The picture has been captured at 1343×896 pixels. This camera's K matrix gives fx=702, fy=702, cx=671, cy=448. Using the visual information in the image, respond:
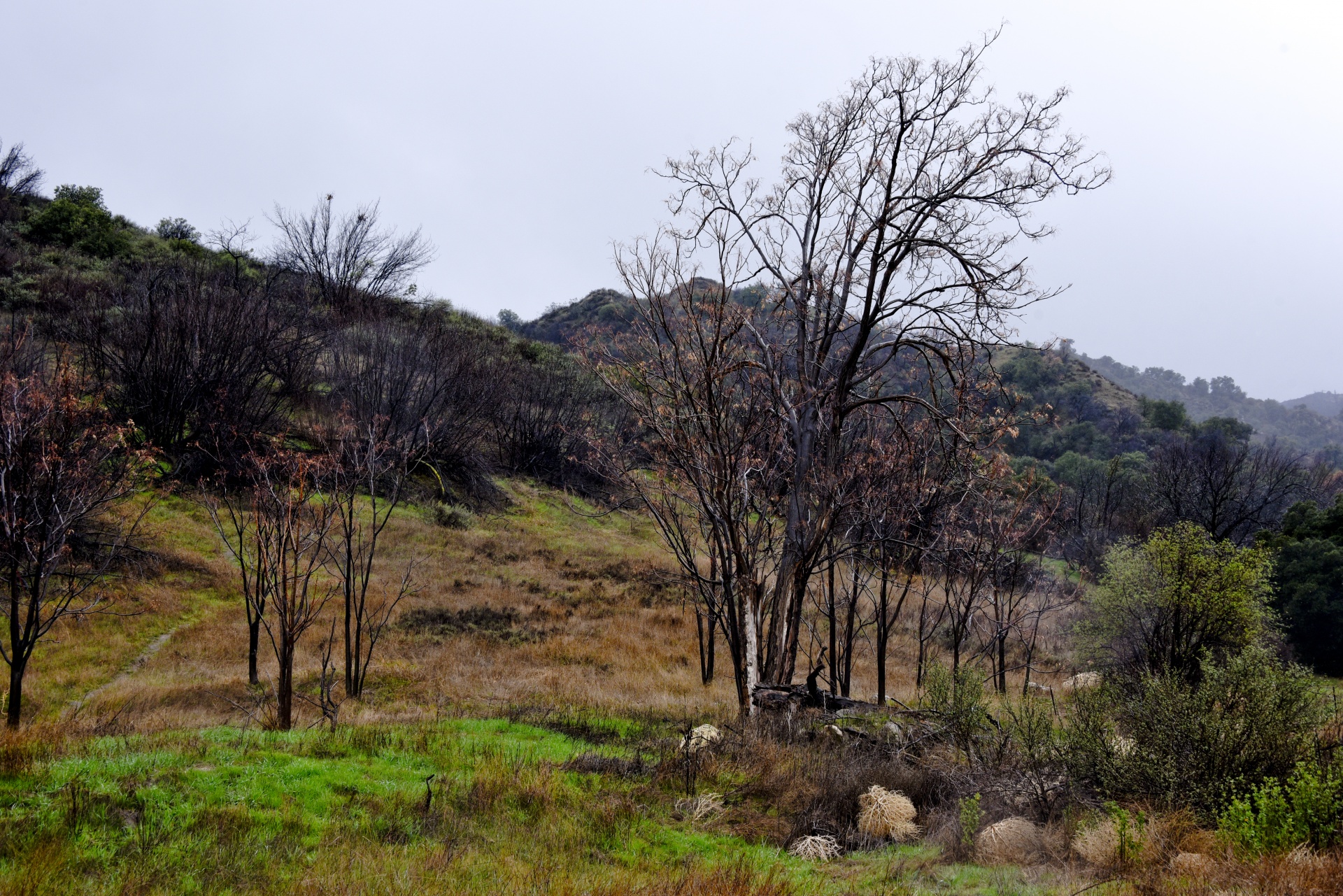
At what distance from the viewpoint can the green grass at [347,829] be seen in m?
4.45

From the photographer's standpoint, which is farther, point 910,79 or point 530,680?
point 530,680

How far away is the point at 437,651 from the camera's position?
54.0ft

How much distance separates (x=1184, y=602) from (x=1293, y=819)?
13983 millimetres

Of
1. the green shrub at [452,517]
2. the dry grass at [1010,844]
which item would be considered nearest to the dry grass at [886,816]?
the dry grass at [1010,844]

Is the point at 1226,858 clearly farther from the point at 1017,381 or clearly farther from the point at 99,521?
the point at 1017,381

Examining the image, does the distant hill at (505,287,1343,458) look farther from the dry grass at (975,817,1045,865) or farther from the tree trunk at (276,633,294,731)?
the dry grass at (975,817,1045,865)

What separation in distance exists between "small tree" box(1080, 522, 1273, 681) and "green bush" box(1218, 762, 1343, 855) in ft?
38.0

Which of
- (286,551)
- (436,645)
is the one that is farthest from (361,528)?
(286,551)

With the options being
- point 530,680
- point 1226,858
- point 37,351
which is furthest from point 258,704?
point 37,351

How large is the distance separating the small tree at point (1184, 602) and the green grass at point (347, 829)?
1327 cm

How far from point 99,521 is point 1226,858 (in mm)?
Answer: 23479

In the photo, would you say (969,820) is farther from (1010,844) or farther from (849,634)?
(849,634)

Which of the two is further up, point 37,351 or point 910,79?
point 910,79

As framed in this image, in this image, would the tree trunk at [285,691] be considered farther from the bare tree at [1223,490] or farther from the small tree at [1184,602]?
the bare tree at [1223,490]
